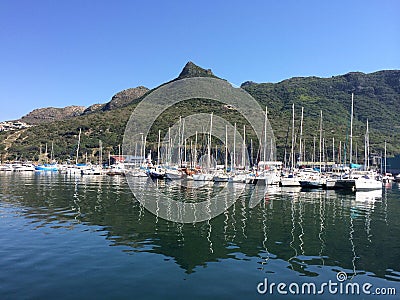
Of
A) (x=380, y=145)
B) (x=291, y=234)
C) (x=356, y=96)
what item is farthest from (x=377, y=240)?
(x=356, y=96)

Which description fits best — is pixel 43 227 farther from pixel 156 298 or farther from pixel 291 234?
pixel 291 234

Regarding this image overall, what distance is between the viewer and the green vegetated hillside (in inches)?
4438

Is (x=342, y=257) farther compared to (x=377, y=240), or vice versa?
(x=377, y=240)

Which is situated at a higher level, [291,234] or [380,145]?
[380,145]

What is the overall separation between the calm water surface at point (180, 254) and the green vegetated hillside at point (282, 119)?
2839 inches

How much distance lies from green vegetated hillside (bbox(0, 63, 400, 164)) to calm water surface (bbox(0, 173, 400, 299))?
72.1 m

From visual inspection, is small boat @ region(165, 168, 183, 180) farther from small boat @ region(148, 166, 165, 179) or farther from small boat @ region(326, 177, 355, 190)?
small boat @ region(326, 177, 355, 190)

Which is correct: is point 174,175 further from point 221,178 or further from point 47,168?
point 47,168

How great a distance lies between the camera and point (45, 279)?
10477 millimetres

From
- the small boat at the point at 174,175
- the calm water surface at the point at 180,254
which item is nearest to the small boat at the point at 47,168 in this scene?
the small boat at the point at 174,175

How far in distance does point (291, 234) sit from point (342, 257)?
4148 millimetres

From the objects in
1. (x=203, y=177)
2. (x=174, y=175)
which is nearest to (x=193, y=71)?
(x=174, y=175)

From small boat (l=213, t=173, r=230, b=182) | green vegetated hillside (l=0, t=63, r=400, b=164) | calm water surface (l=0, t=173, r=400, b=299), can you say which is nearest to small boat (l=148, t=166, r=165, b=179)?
small boat (l=213, t=173, r=230, b=182)

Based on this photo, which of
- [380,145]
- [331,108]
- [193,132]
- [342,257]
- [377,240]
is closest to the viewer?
[342,257]
